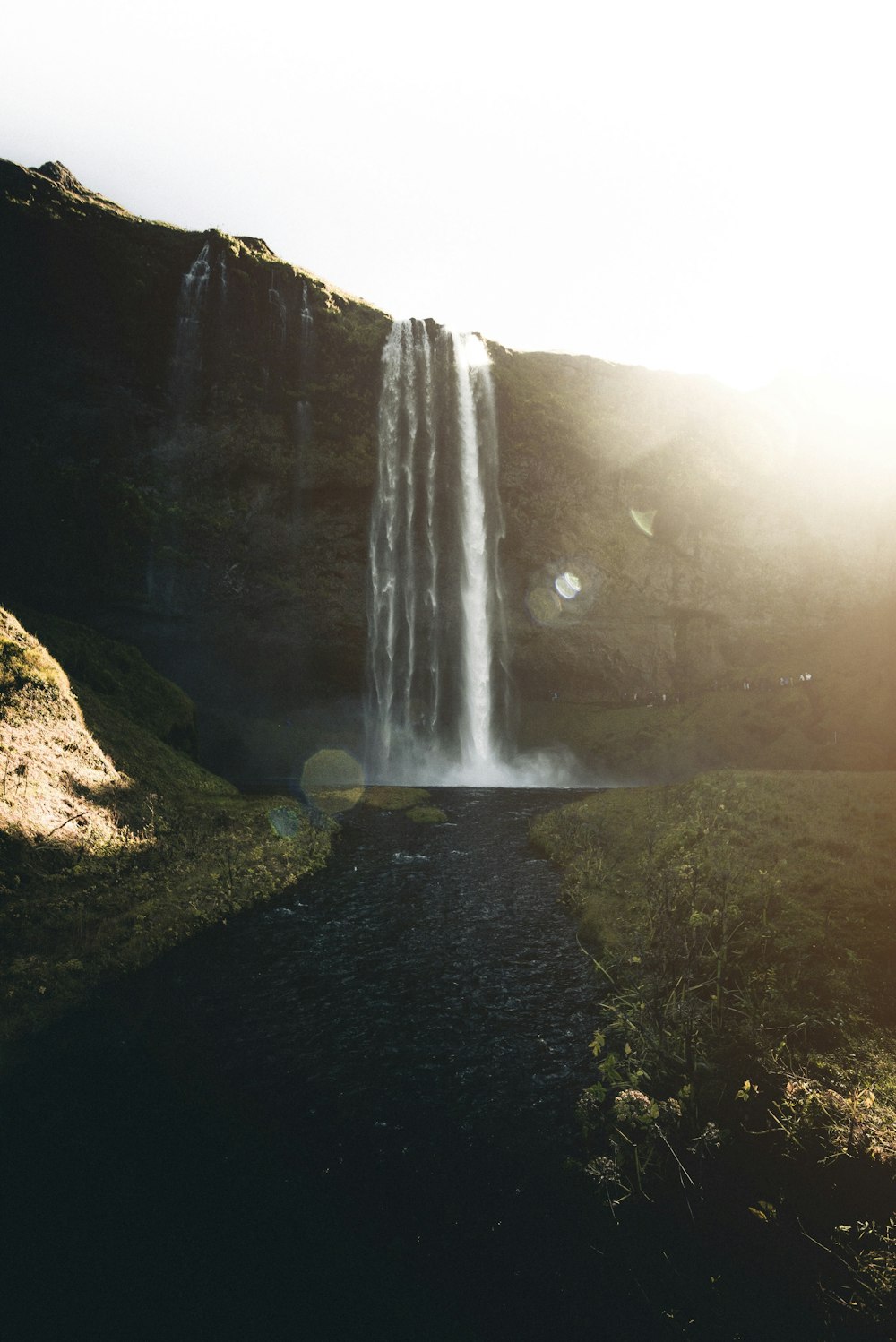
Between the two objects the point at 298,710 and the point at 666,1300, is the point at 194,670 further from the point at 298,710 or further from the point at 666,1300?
the point at 666,1300

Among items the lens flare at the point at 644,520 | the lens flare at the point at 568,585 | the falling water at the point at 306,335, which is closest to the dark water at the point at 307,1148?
the lens flare at the point at 568,585

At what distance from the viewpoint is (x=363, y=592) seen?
165 ft

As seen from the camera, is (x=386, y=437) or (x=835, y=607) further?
(x=835, y=607)

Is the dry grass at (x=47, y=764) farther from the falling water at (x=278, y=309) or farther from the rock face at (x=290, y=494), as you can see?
the falling water at (x=278, y=309)

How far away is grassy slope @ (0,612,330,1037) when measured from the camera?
11570mm

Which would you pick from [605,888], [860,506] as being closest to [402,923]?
[605,888]

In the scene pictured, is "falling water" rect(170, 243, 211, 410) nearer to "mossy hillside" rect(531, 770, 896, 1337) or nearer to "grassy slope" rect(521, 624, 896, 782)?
"grassy slope" rect(521, 624, 896, 782)

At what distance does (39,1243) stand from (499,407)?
52554 mm

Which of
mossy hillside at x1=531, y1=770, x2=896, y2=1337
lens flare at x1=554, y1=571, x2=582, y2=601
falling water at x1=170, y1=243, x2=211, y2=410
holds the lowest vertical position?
mossy hillside at x1=531, y1=770, x2=896, y2=1337

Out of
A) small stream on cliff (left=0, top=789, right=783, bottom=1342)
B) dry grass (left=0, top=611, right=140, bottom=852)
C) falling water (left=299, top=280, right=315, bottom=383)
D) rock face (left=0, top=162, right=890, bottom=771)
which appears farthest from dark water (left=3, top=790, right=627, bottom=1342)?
falling water (left=299, top=280, right=315, bottom=383)

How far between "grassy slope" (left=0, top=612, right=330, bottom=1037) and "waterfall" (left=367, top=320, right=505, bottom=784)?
25.4 m

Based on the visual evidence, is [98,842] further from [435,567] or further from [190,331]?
[190,331]

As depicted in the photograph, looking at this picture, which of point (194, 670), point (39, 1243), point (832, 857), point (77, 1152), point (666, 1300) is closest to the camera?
point (666, 1300)

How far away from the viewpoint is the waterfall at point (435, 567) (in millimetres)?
48594
